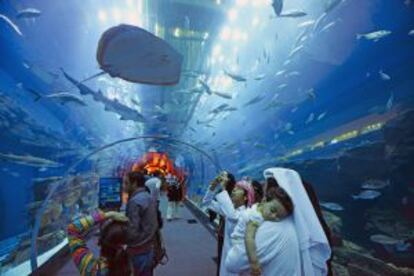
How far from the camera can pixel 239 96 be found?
11.9 m

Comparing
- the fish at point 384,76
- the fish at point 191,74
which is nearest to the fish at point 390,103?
the fish at point 384,76

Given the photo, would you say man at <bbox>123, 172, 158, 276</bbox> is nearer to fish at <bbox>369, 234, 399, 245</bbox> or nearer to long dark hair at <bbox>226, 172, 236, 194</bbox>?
long dark hair at <bbox>226, 172, 236, 194</bbox>

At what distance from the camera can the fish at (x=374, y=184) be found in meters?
5.18

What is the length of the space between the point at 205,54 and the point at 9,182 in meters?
7.49

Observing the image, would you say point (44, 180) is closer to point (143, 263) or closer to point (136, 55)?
point (136, 55)

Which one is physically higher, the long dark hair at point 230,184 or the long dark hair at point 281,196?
the long dark hair at point 230,184

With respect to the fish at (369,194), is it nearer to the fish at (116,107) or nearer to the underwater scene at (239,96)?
the underwater scene at (239,96)

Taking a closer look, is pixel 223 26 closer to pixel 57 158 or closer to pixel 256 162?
pixel 256 162

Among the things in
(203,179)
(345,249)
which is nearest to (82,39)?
(345,249)

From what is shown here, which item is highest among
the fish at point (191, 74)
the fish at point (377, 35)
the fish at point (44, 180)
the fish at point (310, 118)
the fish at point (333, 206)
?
the fish at point (191, 74)

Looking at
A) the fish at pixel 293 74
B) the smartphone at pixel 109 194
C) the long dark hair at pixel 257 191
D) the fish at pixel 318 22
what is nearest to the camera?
the long dark hair at pixel 257 191

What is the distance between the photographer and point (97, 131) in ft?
49.2

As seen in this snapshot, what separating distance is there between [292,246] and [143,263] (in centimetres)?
195

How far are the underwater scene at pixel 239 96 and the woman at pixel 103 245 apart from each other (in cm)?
417
